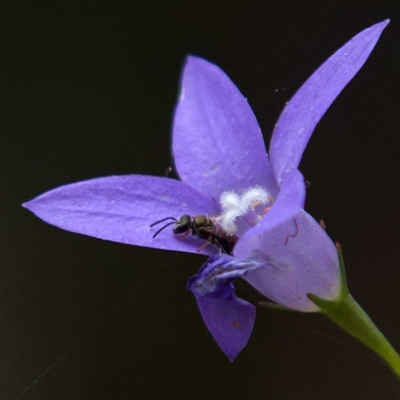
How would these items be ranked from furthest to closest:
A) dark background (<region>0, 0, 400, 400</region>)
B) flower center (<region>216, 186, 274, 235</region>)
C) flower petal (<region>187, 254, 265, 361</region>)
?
dark background (<region>0, 0, 400, 400</region>)
flower center (<region>216, 186, 274, 235</region>)
flower petal (<region>187, 254, 265, 361</region>)

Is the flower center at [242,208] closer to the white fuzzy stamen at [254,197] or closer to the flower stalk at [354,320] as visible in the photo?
the white fuzzy stamen at [254,197]

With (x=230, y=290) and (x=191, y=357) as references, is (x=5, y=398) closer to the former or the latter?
(x=191, y=357)

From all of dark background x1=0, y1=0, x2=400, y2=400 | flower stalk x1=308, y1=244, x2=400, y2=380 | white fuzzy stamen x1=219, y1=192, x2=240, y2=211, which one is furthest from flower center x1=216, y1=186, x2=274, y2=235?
dark background x1=0, y1=0, x2=400, y2=400

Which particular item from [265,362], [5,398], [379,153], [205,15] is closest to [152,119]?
[205,15]

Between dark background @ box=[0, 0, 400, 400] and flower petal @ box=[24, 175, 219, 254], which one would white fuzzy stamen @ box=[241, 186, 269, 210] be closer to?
flower petal @ box=[24, 175, 219, 254]

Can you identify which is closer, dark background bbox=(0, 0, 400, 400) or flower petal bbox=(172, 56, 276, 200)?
flower petal bbox=(172, 56, 276, 200)

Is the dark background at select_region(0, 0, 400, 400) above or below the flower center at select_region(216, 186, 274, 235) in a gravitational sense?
below

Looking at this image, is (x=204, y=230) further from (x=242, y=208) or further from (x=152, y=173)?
(x=152, y=173)

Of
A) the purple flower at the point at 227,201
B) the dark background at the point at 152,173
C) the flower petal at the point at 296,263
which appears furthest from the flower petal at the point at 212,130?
the dark background at the point at 152,173
